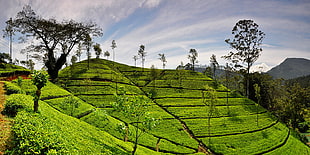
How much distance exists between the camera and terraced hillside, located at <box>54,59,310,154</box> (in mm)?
33281

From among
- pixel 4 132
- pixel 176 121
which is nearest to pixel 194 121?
pixel 176 121

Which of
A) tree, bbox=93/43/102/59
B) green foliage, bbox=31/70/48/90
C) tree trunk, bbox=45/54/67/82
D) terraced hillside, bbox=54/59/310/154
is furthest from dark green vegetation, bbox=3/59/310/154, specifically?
tree, bbox=93/43/102/59

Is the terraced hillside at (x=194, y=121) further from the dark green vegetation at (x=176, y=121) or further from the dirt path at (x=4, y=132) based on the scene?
the dirt path at (x=4, y=132)

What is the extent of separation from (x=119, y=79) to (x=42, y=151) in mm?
63117

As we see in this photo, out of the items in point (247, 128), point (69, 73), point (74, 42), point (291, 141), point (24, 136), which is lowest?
point (291, 141)

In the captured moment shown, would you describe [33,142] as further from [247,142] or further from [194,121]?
[247,142]

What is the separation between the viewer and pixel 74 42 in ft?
196

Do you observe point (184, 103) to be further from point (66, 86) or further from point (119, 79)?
point (66, 86)

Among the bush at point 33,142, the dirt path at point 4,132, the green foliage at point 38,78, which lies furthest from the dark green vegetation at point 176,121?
the green foliage at point 38,78

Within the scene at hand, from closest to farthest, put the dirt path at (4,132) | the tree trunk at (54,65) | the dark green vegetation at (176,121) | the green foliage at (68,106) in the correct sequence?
the dirt path at (4,132) < the dark green vegetation at (176,121) < the green foliage at (68,106) < the tree trunk at (54,65)

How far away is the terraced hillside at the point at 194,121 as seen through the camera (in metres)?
33.3

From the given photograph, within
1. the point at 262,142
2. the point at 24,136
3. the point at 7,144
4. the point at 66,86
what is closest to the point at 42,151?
the point at 24,136

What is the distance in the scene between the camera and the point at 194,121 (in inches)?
1687

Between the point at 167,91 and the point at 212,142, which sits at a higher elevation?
the point at 167,91
